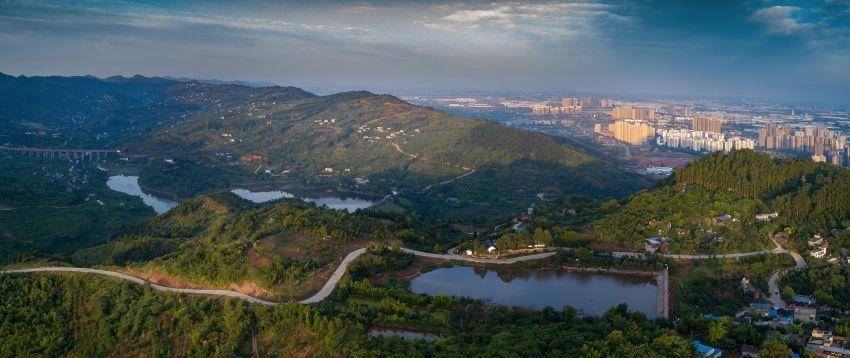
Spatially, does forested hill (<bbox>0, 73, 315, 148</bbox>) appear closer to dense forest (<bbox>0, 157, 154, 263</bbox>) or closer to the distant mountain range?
the distant mountain range

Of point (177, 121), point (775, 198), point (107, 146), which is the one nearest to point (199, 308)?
point (775, 198)

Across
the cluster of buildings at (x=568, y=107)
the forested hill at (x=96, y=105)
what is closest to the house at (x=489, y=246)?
the forested hill at (x=96, y=105)

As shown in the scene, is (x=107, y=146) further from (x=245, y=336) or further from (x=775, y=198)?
(x=775, y=198)

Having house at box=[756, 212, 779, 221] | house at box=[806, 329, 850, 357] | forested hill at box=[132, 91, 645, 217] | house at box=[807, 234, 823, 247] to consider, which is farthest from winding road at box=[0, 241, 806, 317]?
forested hill at box=[132, 91, 645, 217]

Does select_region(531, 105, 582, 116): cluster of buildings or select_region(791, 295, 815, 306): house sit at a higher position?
select_region(531, 105, 582, 116): cluster of buildings

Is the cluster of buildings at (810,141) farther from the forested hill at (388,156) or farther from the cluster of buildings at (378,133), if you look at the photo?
the cluster of buildings at (378,133)

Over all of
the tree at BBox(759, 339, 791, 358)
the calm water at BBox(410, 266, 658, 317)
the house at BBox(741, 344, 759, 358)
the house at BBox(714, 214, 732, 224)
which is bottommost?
the calm water at BBox(410, 266, 658, 317)
